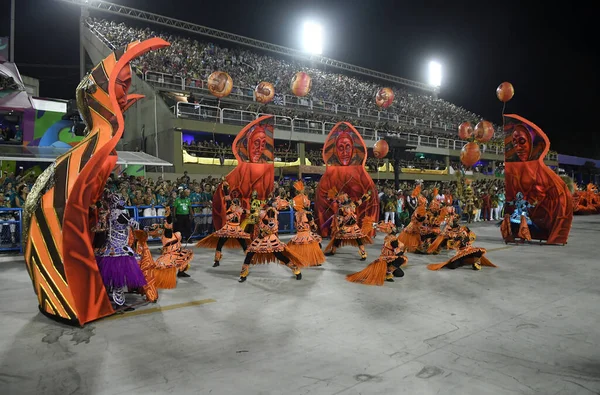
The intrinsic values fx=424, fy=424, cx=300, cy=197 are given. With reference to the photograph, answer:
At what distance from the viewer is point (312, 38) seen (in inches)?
1387

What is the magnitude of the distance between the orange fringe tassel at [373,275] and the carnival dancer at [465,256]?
1.61 m

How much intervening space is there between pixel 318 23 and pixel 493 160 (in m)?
18.9

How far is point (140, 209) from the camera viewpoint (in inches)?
423

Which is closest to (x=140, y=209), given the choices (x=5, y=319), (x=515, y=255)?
(x=5, y=319)

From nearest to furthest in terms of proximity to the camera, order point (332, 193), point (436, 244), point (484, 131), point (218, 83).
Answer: point (436, 244) → point (332, 193) → point (218, 83) → point (484, 131)

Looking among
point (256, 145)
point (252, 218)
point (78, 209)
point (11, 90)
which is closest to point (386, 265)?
point (252, 218)

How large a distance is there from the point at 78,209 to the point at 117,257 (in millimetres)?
790

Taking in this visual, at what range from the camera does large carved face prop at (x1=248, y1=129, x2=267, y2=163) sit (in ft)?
34.9

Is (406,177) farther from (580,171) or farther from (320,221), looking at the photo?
(580,171)

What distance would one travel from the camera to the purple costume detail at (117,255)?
4977mm

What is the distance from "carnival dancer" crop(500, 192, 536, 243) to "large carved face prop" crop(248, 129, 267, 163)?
709cm

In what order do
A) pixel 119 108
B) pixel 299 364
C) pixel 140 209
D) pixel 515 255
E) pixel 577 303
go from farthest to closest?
pixel 140 209 < pixel 515 255 < pixel 577 303 < pixel 119 108 < pixel 299 364

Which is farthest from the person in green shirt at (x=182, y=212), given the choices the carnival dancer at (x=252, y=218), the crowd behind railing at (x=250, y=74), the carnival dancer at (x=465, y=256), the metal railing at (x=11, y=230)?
the crowd behind railing at (x=250, y=74)

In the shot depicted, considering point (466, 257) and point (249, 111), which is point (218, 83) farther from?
point (466, 257)
